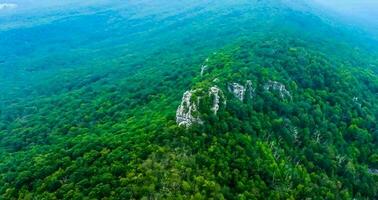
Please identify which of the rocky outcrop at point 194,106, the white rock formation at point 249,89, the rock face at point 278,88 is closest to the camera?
the rocky outcrop at point 194,106

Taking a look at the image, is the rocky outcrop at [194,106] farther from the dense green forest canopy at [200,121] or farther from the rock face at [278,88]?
the rock face at [278,88]

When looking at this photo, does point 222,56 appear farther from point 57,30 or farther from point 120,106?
point 57,30

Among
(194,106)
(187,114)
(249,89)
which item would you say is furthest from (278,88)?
(187,114)

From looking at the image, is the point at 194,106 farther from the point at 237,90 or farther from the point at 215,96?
the point at 237,90

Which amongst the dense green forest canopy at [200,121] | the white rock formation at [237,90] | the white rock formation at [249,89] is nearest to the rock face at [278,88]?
the dense green forest canopy at [200,121]

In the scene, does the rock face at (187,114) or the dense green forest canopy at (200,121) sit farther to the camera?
the rock face at (187,114)

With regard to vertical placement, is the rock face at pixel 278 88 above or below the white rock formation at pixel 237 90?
below

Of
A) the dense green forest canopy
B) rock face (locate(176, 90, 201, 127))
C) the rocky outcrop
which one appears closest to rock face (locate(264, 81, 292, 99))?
the dense green forest canopy
